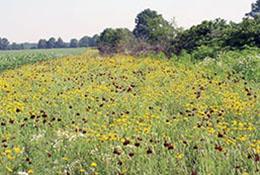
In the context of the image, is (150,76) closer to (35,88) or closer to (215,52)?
(35,88)

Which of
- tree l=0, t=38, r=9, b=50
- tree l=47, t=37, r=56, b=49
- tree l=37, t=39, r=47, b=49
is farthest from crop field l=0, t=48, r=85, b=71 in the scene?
tree l=0, t=38, r=9, b=50

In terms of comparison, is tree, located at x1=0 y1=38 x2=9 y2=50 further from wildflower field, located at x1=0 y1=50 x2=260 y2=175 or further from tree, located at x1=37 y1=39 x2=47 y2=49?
wildflower field, located at x1=0 y1=50 x2=260 y2=175

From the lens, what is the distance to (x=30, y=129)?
6598 millimetres

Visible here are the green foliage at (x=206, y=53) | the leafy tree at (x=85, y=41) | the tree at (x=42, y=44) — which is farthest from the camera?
the leafy tree at (x=85, y=41)

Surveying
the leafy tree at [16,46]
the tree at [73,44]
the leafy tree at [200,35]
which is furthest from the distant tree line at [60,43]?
the leafy tree at [200,35]

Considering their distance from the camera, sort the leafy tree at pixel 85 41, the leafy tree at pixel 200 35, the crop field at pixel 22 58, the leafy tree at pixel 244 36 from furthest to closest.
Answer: the leafy tree at pixel 85 41, the crop field at pixel 22 58, the leafy tree at pixel 200 35, the leafy tree at pixel 244 36

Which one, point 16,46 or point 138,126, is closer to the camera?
point 138,126

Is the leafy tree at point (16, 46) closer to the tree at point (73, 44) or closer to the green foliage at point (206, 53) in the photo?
the tree at point (73, 44)

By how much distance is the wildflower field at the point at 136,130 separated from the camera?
15.2ft

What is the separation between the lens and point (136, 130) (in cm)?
566

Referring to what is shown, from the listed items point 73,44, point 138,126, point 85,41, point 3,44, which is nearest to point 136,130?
point 138,126

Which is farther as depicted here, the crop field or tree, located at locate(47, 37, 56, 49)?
tree, located at locate(47, 37, 56, 49)

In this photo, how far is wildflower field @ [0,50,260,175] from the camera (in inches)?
182

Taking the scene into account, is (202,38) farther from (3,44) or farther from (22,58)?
(3,44)
